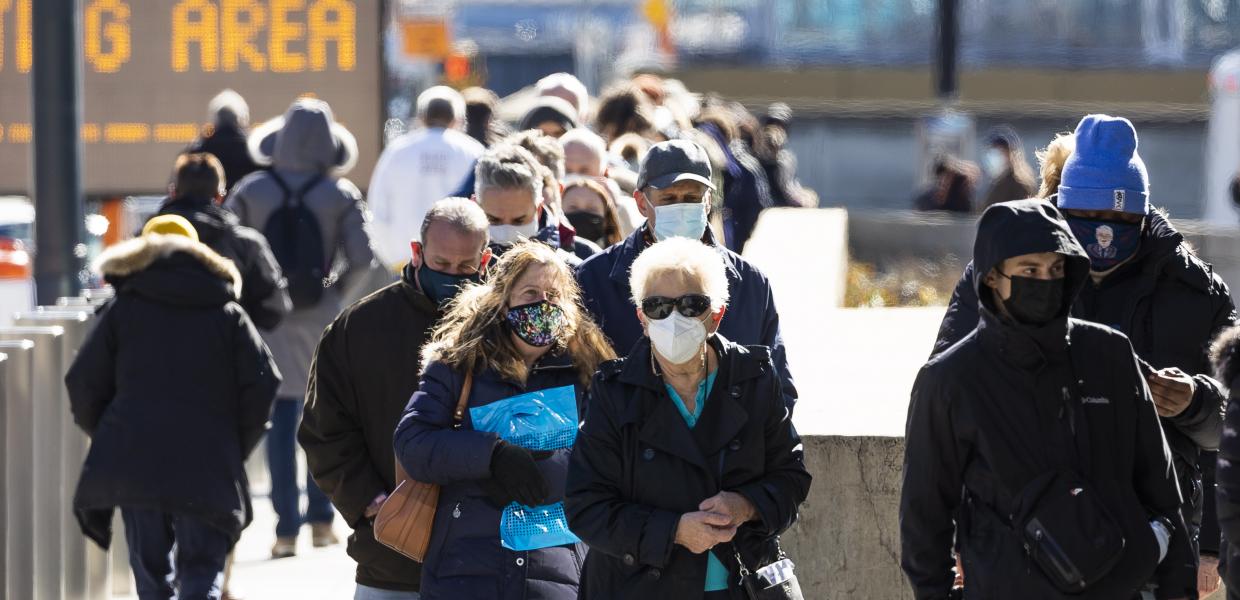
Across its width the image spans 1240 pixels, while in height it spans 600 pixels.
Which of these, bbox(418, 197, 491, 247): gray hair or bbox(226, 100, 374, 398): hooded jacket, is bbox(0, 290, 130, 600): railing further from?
bbox(418, 197, 491, 247): gray hair

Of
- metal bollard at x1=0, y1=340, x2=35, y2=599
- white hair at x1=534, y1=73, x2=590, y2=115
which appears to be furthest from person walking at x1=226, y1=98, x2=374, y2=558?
metal bollard at x1=0, y1=340, x2=35, y2=599

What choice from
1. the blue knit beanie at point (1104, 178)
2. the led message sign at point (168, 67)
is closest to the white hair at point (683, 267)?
the blue knit beanie at point (1104, 178)

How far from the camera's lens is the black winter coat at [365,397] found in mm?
5648

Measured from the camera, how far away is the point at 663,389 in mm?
4551

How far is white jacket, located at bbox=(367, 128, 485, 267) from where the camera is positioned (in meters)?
9.51

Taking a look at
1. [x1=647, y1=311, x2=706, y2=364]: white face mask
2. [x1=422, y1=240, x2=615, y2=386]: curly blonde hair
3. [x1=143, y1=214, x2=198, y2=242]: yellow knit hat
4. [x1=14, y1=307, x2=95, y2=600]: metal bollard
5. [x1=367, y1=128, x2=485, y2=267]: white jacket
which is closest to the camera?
[x1=647, y1=311, x2=706, y2=364]: white face mask

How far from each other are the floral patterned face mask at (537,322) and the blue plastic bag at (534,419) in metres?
0.13

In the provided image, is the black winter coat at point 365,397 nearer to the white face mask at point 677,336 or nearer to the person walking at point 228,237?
the white face mask at point 677,336

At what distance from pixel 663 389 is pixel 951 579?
746mm

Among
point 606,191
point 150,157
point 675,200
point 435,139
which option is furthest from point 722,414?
point 150,157

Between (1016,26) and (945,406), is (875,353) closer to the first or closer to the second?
(945,406)

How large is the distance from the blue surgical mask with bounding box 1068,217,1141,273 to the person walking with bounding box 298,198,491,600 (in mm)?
1605

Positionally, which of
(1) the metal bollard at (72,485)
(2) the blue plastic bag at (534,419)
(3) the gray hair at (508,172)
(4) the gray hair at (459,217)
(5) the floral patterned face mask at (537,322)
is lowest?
(1) the metal bollard at (72,485)

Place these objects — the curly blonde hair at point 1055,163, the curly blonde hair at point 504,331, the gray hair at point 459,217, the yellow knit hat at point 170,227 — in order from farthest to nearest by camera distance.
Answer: the yellow knit hat at point 170,227, the gray hair at point 459,217, the curly blonde hair at point 1055,163, the curly blonde hair at point 504,331
